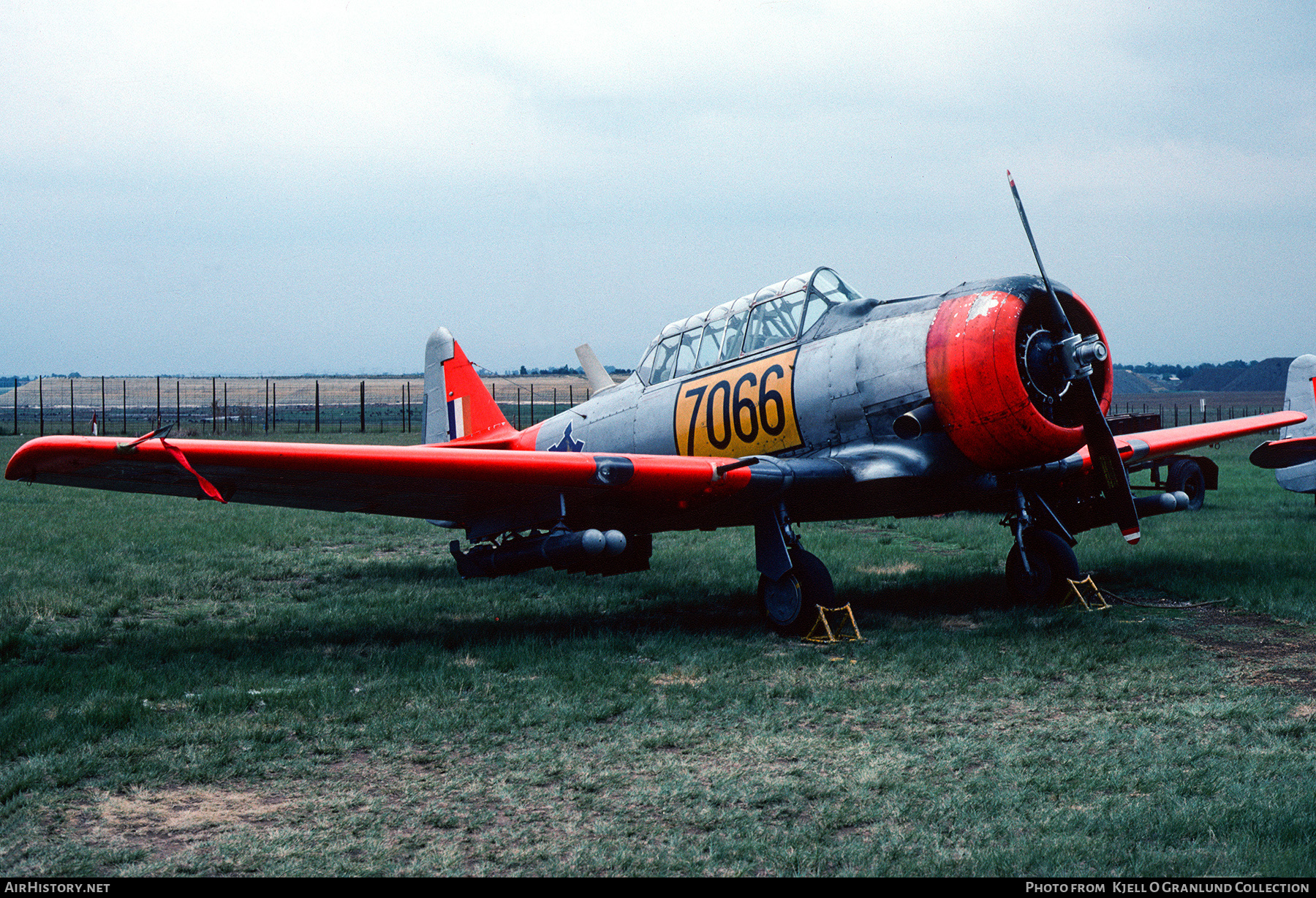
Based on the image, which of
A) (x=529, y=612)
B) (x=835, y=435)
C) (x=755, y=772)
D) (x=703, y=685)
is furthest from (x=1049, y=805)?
(x=529, y=612)

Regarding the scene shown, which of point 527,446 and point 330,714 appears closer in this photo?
point 330,714

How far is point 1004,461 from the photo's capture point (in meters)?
6.84

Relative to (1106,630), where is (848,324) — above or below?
above

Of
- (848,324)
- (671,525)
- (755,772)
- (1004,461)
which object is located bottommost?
(755,772)

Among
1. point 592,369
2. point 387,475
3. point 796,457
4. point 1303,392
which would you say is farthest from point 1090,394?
point 1303,392

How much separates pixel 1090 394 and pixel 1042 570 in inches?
76.4

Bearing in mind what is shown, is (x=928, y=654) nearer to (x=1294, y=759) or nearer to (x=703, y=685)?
(x=703, y=685)

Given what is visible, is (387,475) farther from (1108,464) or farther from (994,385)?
(1108,464)

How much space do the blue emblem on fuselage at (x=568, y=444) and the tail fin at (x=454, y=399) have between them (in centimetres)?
133

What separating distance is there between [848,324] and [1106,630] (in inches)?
117

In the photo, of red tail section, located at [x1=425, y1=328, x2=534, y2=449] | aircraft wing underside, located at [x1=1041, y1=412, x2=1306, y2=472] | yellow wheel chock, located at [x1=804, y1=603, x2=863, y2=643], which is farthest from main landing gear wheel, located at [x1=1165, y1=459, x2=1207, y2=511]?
red tail section, located at [x1=425, y1=328, x2=534, y2=449]

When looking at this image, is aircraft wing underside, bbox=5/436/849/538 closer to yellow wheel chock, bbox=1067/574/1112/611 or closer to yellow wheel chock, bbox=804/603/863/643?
yellow wheel chock, bbox=804/603/863/643

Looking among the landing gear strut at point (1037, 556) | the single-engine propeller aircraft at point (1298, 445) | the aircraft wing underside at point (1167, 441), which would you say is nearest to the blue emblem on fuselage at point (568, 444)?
the landing gear strut at point (1037, 556)

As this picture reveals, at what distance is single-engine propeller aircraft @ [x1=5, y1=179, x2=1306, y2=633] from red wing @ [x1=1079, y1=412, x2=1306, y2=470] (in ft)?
1.73
